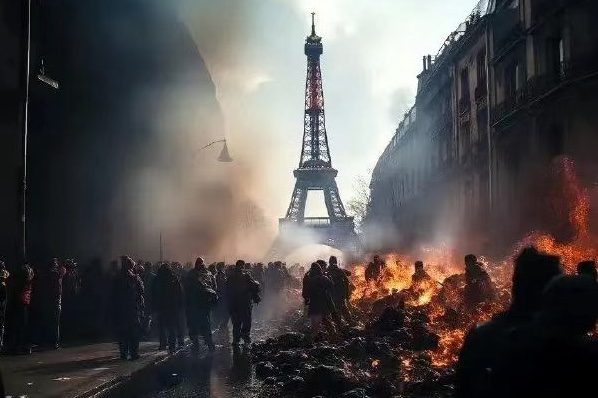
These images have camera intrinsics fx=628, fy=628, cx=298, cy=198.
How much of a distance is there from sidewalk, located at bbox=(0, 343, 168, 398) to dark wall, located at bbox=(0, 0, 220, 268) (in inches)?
225

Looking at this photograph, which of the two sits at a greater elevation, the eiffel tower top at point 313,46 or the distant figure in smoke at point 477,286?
the eiffel tower top at point 313,46

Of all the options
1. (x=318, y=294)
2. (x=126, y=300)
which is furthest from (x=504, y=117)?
(x=126, y=300)

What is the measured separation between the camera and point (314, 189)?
8762 cm

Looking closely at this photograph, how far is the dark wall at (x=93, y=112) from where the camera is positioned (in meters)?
18.8

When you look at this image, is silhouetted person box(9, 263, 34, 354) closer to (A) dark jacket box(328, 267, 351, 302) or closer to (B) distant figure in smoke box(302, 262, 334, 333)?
(B) distant figure in smoke box(302, 262, 334, 333)

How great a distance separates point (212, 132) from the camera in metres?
42.3

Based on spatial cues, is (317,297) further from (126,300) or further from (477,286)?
(126,300)

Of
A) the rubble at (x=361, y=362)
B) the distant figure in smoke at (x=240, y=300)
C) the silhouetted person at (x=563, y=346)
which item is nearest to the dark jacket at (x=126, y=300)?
the rubble at (x=361, y=362)

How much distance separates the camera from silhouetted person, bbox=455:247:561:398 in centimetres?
273

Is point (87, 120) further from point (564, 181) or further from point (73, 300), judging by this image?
point (564, 181)

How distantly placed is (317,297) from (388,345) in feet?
6.72

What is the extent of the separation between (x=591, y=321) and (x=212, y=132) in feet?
134

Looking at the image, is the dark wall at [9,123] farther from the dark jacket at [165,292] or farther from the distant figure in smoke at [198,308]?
the distant figure in smoke at [198,308]

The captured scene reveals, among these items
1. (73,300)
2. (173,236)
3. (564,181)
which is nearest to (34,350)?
(73,300)
